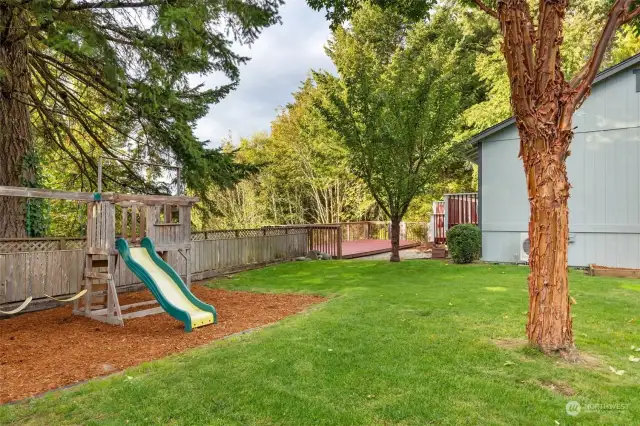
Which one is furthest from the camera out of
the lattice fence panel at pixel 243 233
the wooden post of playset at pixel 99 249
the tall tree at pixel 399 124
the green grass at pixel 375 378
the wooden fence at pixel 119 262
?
the tall tree at pixel 399 124

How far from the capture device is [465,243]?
11.0m

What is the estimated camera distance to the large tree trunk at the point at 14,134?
720cm

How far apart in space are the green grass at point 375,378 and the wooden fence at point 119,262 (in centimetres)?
405

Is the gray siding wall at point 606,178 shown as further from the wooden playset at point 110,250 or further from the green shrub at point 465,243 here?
the wooden playset at point 110,250

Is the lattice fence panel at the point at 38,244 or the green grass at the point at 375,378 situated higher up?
the lattice fence panel at the point at 38,244

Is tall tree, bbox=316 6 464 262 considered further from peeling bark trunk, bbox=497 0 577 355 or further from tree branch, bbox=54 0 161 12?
peeling bark trunk, bbox=497 0 577 355

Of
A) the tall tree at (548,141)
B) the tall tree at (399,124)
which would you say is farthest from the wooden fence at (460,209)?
the tall tree at (548,141)

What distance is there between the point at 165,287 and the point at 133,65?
11.8ft

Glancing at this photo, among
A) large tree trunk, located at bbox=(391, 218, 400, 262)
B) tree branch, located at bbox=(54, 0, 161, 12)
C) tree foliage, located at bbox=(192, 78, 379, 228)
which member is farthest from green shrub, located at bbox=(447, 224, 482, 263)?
tree foliage, located at bbox=(192, 78, 379, 228)

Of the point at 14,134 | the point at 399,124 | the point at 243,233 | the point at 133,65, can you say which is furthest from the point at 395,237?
the point at 14,134

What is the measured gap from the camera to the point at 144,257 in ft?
21.5

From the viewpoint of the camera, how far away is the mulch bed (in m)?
3.85

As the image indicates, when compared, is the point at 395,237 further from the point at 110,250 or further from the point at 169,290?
the point at 110,250

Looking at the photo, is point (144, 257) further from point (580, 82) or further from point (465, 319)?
point (580, 82)
